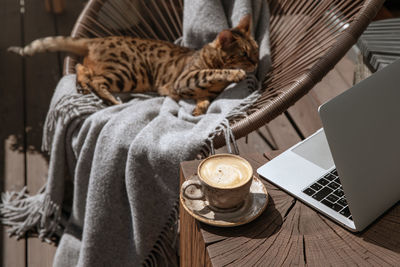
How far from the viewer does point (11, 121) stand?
1.82 metres

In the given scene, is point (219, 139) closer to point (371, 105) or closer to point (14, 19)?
point (371, 105)

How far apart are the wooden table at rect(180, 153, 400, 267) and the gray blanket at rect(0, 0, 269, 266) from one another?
36cm

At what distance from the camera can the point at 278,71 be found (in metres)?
1.26

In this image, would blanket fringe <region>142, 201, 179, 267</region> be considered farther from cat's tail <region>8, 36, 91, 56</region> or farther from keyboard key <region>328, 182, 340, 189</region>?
cat's tail <region>8, 36, 91, 56</region>

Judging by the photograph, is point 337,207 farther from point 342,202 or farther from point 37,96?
point 37,96

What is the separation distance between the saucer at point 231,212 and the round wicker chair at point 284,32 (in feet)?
1.14

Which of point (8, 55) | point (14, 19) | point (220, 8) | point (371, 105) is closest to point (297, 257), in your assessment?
point (371, 105)

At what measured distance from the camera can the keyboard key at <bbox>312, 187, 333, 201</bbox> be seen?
684mm

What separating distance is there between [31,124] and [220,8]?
1037 mm

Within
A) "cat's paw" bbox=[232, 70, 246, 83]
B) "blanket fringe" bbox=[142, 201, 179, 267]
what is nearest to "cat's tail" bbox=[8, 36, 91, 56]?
"cat's paw" bbox=[232, 70, 246, 83]

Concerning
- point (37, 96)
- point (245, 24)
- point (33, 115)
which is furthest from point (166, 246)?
point (37, 96)

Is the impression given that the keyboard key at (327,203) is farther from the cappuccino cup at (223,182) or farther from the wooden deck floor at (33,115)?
the wooden deck floor at (33,115)

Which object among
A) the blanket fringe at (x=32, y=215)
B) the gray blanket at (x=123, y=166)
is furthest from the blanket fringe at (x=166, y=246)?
the blanket fringe at (x=32, y=215)

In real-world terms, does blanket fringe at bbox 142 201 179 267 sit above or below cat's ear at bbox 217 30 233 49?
below
